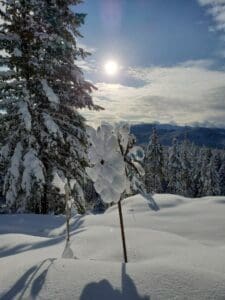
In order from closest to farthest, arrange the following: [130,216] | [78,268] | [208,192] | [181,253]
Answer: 1. [78,268]
2. [181,253]
3. [130,216]
4. [208,192]

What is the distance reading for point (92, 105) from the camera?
45.7 ft

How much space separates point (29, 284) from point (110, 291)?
70cm

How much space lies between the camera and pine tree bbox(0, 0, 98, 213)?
465 inches

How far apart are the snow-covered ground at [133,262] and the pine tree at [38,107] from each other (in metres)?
5.39

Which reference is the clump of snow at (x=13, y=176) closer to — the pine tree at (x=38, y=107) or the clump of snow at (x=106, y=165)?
the pine tree at (x=38, y=107)

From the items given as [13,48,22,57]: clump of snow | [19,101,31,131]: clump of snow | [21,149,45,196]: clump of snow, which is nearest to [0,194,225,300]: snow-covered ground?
[21,149,45,196]: clump of snow

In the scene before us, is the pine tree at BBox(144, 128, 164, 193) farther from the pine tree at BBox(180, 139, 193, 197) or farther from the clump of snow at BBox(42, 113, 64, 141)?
the clump of snow at BBox(42, 113, 64, 141)

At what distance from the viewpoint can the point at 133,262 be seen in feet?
12.1

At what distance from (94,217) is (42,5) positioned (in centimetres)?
849

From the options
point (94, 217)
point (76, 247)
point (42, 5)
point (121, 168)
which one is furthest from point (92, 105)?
point (121, 168)

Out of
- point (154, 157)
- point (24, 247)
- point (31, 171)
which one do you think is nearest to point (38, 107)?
point (31, 171)

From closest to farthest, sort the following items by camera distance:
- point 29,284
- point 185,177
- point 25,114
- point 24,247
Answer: point 29,284
point 24,247
point 25,114
point 185,177

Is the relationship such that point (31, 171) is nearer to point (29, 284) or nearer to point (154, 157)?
point (29, 284)

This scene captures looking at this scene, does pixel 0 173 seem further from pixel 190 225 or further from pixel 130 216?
pixel 190 225
